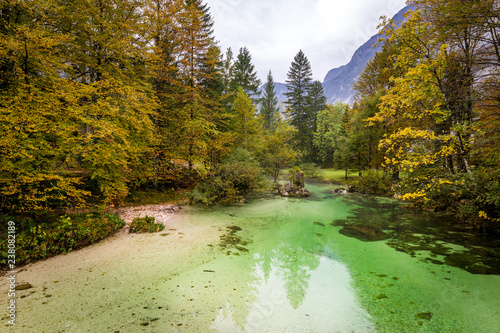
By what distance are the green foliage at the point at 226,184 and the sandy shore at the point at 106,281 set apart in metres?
4.93

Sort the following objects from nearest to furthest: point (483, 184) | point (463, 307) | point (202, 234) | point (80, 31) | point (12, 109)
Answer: point (463, 307) → point (12, 109) → point (483, 184) → point (202, 234) → point (80, 31)

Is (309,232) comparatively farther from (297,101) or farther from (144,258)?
(297,101)

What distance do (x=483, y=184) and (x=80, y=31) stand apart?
1546cm

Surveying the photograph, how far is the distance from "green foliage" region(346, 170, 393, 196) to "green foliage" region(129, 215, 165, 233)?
653 inches

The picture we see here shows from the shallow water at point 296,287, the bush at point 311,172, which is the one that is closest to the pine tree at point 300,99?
the bush at point 311,172

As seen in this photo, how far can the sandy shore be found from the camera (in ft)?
9.72

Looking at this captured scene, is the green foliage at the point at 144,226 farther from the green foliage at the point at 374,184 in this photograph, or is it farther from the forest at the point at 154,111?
the green foliage at the point at 374,184

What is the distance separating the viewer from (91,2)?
311 inches

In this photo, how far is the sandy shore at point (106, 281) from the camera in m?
2.96

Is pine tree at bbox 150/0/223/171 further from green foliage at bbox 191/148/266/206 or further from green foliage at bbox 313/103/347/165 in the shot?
green foliage at bbox 313/103/347/165

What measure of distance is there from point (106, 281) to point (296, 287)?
3.99m

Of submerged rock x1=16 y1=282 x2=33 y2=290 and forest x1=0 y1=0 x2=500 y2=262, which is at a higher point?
forest x1=0 y1=0 x2=500 y2=262

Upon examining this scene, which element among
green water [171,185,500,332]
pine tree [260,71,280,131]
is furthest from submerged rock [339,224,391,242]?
pine tree [260,71,280,131]

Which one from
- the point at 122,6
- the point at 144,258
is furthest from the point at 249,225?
the point at 122,6
